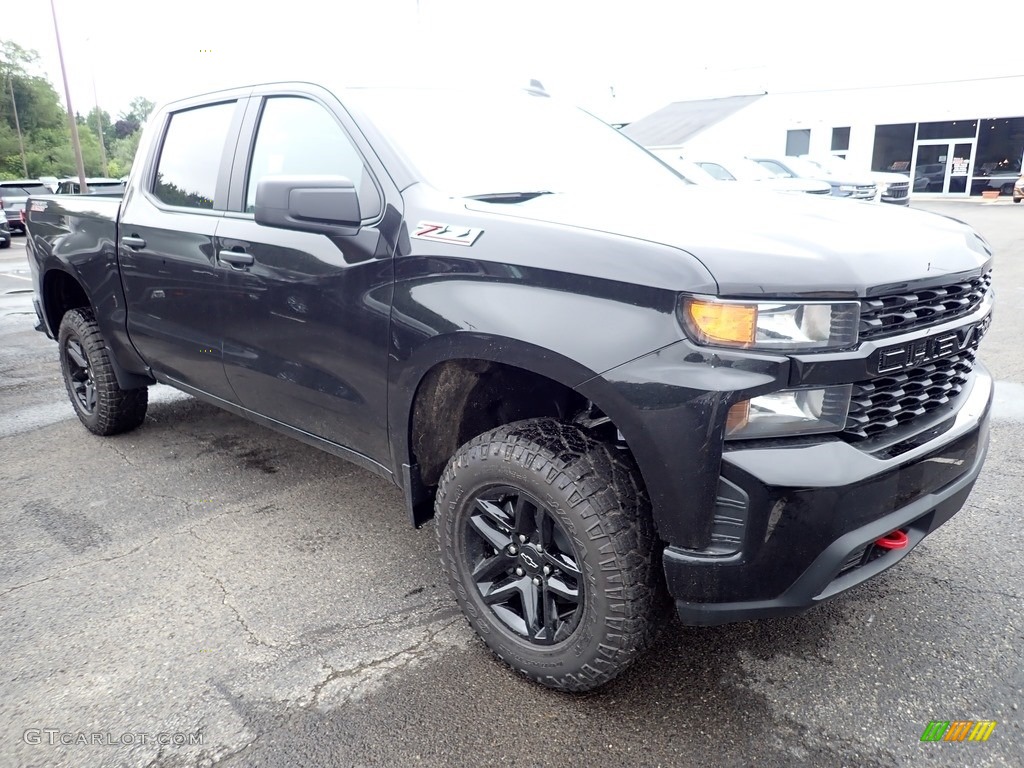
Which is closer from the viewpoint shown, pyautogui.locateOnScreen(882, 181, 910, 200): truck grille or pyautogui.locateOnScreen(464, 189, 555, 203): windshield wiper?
pyautogui.locateOnScreen(464, 189, 555, 203): windshield wiper

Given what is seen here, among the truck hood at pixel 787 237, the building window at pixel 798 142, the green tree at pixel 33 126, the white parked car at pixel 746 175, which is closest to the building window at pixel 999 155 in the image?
the building window at pixel 798 142

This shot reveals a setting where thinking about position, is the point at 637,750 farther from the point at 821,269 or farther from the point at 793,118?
the point at 793,118

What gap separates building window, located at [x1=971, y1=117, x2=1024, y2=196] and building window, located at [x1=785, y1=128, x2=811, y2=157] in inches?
256

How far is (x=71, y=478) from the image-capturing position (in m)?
4.01

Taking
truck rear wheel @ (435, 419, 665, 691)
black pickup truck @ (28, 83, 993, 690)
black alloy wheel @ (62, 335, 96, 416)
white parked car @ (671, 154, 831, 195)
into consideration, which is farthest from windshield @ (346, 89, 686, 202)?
white parked car @ (671, 154, 831, 195)

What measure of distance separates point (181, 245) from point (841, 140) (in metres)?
32.6

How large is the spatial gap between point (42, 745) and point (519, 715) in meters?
1.33

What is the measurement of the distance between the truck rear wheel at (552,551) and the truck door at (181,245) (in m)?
1.52

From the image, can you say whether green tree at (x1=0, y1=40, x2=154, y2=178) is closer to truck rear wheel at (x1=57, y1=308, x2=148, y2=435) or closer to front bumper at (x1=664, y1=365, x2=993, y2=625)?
truck rear wheel at (x1=57, y1=308, x2=148, y2=435)

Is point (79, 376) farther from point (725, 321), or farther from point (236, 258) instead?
point (725, 321)

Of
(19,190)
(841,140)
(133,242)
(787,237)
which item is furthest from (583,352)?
(841,140)

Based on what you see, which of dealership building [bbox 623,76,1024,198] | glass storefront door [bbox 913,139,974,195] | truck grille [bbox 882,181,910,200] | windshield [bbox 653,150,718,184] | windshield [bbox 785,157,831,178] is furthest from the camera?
glass storefront door [bbox 913,139,974,195]

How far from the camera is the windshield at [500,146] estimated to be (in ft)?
8.53

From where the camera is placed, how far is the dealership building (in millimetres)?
26875
